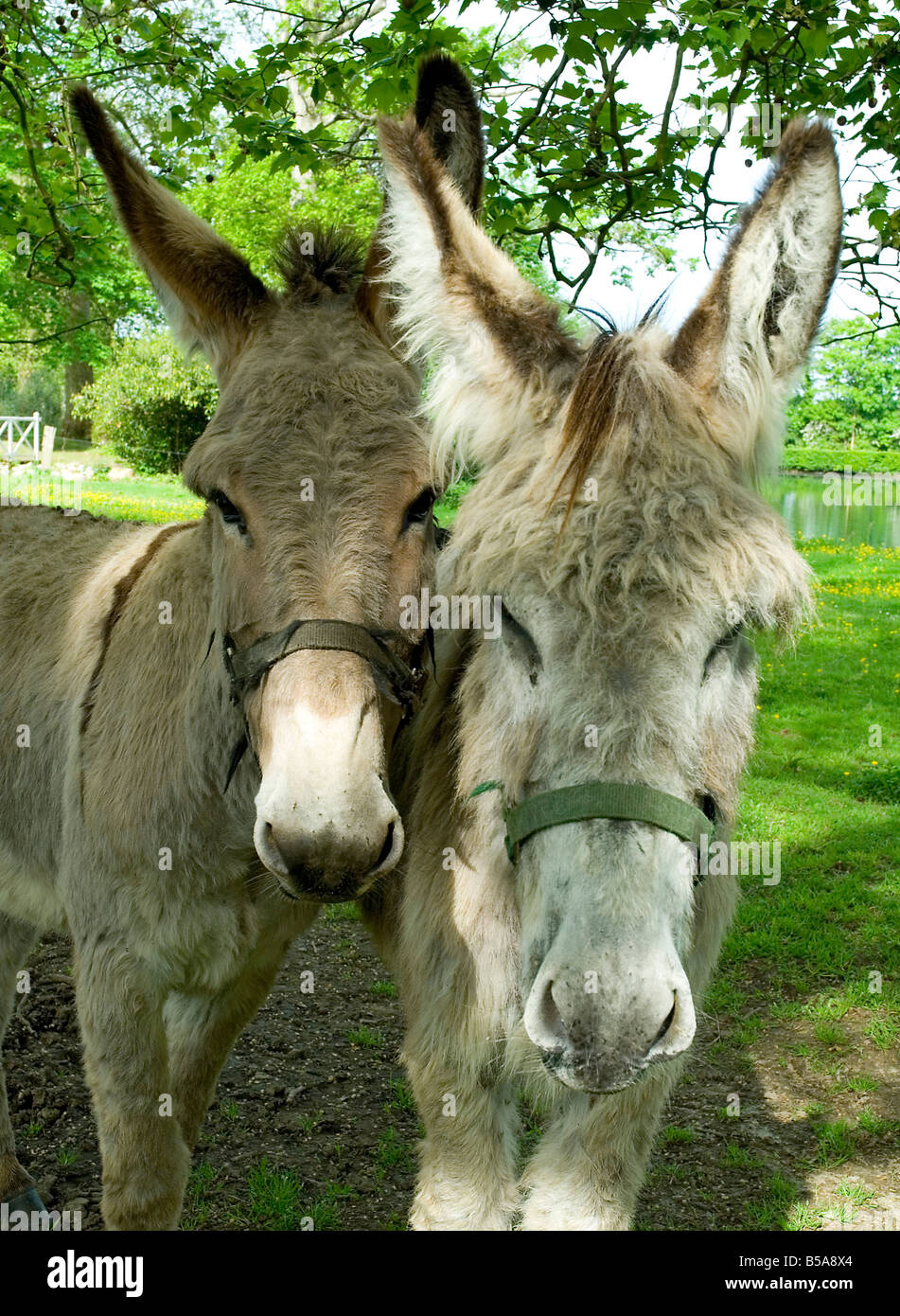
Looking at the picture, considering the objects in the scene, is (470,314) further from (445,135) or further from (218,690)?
(218,690)

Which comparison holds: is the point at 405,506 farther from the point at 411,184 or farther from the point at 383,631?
the point at 411,184

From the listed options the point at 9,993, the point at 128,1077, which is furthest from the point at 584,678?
the point at 9,993

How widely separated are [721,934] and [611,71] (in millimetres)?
4246

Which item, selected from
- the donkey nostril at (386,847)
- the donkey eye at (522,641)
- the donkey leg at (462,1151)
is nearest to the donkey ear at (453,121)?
the donkey eye at (522,641)

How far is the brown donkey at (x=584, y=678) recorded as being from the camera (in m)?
1.93

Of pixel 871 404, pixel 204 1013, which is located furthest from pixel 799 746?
pixel 871 404

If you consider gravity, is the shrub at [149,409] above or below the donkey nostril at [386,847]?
above

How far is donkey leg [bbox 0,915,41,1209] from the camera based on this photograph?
407 cm

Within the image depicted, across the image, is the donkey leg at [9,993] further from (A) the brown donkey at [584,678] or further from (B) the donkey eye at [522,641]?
(B) the donkey eye at [522,641]

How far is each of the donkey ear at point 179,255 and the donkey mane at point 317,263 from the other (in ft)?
0.41

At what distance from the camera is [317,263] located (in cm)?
312

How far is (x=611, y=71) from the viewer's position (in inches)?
202

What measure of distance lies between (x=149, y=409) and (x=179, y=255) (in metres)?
30.3

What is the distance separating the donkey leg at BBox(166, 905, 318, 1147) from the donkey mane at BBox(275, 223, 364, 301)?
227cm
